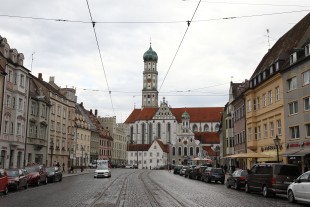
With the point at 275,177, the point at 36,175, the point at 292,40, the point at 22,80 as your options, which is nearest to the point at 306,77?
the point at 292,40

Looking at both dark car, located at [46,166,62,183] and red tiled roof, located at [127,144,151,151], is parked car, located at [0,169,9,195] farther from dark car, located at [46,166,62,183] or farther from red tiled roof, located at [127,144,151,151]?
red tiled roof, located at [127,144,151,151]

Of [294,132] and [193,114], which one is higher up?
[193,114]

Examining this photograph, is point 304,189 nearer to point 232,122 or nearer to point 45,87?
point 232,122

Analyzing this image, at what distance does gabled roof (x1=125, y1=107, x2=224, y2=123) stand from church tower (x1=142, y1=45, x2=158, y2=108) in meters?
5.32

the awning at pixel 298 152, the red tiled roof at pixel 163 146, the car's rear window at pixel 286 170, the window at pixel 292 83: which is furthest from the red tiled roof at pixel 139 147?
the car's rear window at pixel 286 170

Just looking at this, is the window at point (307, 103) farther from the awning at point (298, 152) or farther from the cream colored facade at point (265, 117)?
the cream colored facade at point (265, 117)

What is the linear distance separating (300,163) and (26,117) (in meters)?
33.1

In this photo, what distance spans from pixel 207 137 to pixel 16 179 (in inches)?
4609

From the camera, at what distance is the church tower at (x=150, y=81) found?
15412 cm

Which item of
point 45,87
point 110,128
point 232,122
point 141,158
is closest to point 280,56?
point 232,122

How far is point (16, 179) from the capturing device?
27.5 metres

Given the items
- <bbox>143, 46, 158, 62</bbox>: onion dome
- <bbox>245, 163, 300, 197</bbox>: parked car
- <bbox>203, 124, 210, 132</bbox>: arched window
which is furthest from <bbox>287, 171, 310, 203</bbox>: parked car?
<bbox>143, 46, 158, 62</bbox>: onion dome

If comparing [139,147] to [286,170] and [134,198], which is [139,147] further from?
[134,198]

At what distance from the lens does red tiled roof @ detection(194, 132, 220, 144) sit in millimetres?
138125
